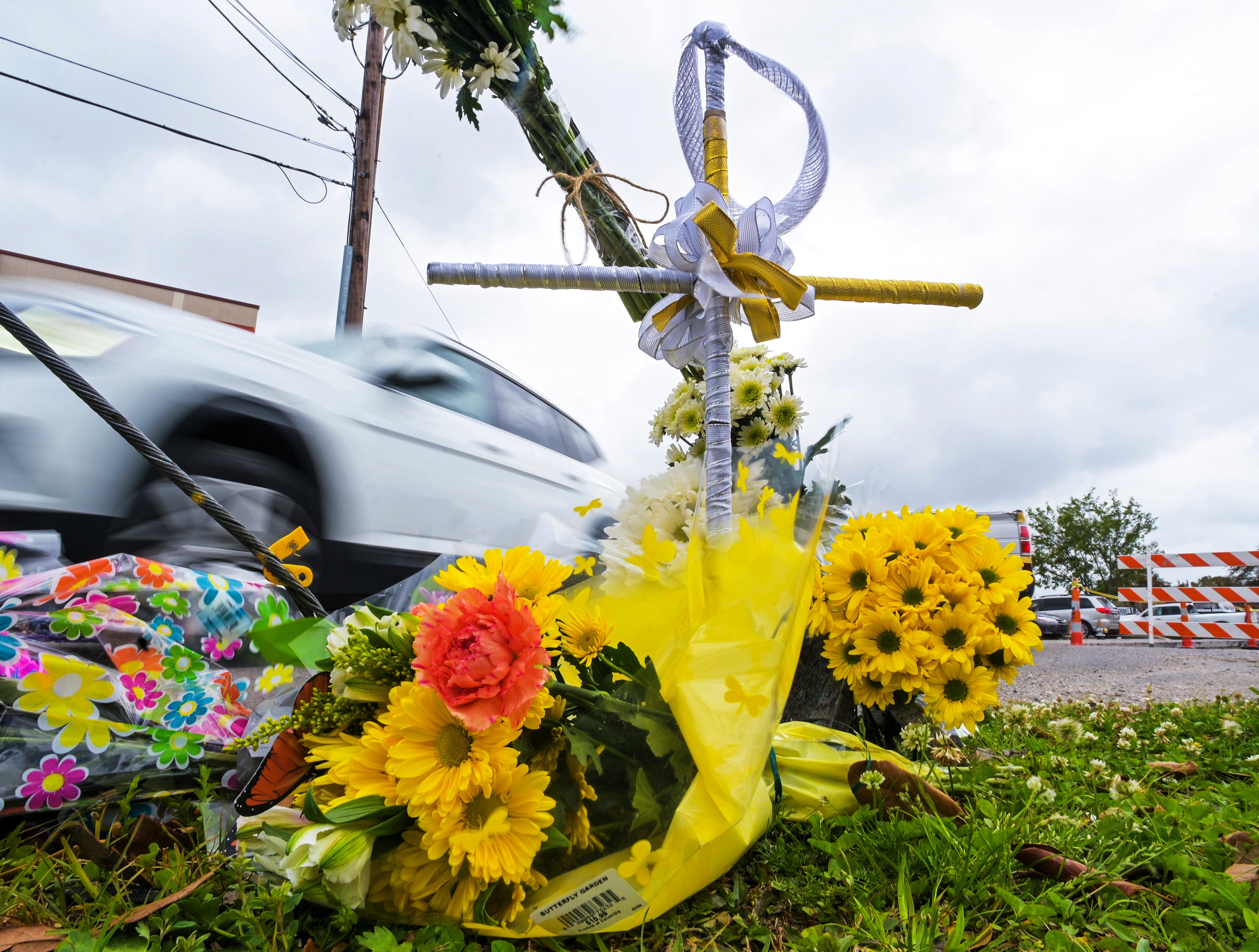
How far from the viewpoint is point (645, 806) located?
72 cm

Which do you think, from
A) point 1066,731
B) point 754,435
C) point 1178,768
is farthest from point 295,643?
point 1178,768

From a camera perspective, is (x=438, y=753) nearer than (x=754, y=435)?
Yes

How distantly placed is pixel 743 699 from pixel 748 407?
88 centimetres

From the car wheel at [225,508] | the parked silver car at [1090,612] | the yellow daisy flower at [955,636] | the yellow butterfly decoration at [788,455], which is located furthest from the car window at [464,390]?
the parked silver car at [1090,612]

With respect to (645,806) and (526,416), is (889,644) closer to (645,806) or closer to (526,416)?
(645,806)

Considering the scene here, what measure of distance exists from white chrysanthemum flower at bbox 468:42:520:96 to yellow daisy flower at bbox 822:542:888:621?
4.35ft

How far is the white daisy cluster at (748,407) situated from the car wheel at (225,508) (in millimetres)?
1040

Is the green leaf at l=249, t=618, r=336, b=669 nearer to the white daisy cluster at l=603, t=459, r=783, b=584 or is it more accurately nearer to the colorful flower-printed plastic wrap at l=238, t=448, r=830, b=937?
the colorful flower-printed plastic wrap at l=238, t=448, r=830, b=937

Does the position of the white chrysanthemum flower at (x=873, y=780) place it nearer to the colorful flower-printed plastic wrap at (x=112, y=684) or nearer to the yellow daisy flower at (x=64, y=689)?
the colorful flower-printed plastic wrap at (x=112, y=684)

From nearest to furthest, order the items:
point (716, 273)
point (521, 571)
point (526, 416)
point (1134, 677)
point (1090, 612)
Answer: point (521, 571) < point (716, 273) < point (526, 416) < point (1134, 677) < point (1090, 612)

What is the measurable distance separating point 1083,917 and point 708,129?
141 cm

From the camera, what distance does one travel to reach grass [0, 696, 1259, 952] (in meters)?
0.63

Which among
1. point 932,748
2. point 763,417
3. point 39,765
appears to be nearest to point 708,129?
point 763,417

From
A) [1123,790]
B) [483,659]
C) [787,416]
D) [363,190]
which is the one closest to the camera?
[483,659]
